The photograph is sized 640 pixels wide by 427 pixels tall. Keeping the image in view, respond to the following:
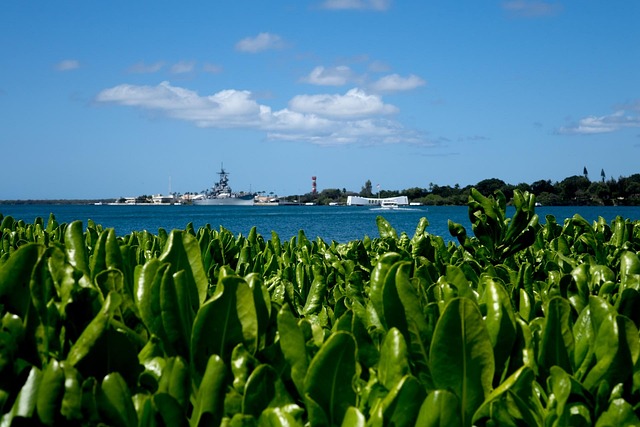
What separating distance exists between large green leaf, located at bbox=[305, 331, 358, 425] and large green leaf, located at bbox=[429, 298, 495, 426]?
0.16 metres

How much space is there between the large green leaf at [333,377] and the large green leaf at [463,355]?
159 mm

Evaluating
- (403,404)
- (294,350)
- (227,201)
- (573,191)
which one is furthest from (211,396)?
(227,201)

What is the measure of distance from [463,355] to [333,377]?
0.78 feet

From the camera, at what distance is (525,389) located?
1311 millimetres

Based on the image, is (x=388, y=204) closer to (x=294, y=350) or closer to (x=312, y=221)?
(x=312, y=221)

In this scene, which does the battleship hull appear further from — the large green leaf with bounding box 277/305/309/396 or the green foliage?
the large green leaf with bounding box 277/305/309/396

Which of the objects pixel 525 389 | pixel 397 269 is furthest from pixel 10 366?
pixel 525 389

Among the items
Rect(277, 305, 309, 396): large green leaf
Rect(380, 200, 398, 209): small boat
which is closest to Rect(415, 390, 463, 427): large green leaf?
Rect(277, 305, 309, 396): large green leaf

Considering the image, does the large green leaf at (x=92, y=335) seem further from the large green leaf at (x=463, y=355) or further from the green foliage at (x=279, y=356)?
the large green leaf at (x=463, y=355)

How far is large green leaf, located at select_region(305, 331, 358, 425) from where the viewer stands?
119cm

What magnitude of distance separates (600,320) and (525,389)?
275 mm

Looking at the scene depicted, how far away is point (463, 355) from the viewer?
1231 millimetres

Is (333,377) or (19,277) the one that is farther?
(19,277)

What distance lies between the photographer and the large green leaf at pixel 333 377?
1.19m
